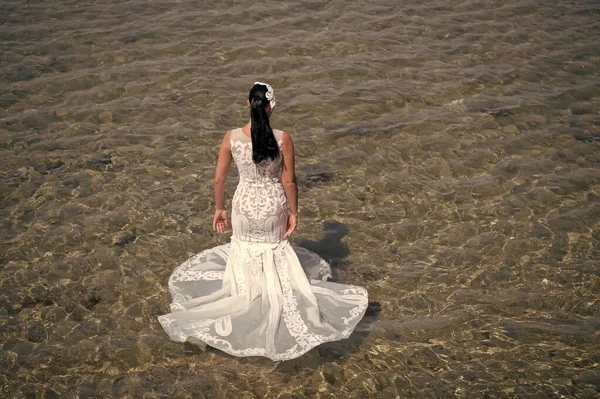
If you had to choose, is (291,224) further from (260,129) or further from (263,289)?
(260,129)

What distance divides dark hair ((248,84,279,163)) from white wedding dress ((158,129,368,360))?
10 centimetres

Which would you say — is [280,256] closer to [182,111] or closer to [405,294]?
[405,294]

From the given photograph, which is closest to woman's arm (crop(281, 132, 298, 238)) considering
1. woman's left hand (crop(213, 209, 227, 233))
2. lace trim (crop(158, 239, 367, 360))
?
lace trim (crop(158, 239, 367, 360))

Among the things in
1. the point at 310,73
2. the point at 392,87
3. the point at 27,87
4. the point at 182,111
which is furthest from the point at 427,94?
the point at 27,87

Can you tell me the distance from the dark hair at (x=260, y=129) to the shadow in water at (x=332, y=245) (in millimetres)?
2460

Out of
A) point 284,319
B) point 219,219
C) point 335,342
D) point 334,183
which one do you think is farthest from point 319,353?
point 334,183

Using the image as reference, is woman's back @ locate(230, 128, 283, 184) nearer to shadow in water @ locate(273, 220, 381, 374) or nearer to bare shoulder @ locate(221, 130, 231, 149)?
bare shoulder @ locate(221, 130, 231, 149)

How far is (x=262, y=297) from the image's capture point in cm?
749

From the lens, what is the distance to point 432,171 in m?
10.6

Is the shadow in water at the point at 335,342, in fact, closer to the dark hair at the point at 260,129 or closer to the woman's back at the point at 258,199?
the woman's back at the point at 258,199

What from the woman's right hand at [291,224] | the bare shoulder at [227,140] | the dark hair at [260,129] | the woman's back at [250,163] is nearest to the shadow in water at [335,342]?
the woman's right hand at [291,224]

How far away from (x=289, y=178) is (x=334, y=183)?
3.28 meters

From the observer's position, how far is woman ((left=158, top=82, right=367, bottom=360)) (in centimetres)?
708

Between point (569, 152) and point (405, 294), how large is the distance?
4.27 m
